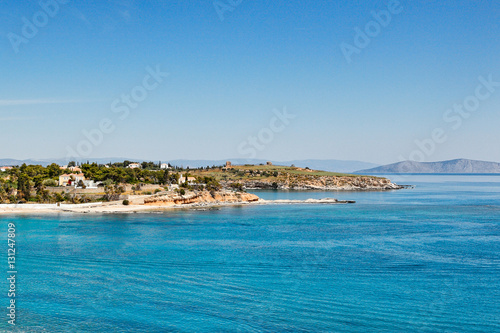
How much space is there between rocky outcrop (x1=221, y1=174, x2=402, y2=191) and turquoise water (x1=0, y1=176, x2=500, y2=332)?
76.7m

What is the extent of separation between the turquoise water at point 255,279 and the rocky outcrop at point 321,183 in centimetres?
7669

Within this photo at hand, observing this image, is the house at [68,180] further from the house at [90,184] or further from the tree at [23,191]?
the tree at [23,191]

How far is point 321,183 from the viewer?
12238cm

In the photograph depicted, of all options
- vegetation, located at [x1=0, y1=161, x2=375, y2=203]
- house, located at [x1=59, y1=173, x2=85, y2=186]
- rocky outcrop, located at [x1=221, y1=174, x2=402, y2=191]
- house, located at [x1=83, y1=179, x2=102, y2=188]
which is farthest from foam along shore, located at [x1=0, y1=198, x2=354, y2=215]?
rocky outcrop, located at [x1=221, y1=174, x2=402, y2=191]

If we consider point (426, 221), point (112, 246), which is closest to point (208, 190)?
point (426, 221)

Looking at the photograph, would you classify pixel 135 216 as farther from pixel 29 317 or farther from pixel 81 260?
pixel 29 317

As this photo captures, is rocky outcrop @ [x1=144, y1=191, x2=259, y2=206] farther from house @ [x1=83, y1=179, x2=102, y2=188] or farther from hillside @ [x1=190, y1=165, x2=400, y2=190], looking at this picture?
hillside @ [x1=190, y1=165, x2=400, y2=190]

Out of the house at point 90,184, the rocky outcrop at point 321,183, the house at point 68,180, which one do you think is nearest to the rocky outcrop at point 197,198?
the house at point 90,184

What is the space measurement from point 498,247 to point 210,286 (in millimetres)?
20495

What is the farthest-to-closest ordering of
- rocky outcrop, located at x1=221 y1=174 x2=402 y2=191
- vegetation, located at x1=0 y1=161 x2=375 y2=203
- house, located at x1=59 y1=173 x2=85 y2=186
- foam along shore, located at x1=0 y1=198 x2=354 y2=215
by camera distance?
rocky outcrop, located at x1=221 y1=174 x2=402 y2=191 < house, located at x1=59 y1=173 x2=85 y2=186 < vegetation, located at x1=0 y1=161 x2=375 y2=203 < foam along shore, located at x1=0 y1=198 x2=354 y2=215

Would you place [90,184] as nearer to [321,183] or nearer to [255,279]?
[255,279]

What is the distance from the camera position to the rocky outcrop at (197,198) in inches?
2381

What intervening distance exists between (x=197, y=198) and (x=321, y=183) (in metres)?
62.6

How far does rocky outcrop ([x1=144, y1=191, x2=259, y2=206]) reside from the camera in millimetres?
60469
